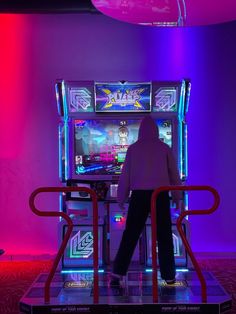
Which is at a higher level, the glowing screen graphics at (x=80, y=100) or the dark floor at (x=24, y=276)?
the glowing screen graphics at (x=80, y=100)

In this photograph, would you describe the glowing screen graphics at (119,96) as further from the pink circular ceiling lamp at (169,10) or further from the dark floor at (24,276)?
the dark floor at (24,276)

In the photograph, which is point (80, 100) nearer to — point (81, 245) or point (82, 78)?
point (82, 78)

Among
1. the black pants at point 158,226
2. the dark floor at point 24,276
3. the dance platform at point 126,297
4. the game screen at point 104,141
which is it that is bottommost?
the dark floor at point 24,276

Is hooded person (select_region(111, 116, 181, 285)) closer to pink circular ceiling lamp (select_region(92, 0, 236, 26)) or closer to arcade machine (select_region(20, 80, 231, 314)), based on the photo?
arcade machine (select_region(20, 80, 231, 314))

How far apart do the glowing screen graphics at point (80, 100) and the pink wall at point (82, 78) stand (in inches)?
53.2

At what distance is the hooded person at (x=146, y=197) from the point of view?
4473mm

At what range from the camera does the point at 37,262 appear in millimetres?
6336

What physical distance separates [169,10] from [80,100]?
135 cm

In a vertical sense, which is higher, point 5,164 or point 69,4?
point 69,4

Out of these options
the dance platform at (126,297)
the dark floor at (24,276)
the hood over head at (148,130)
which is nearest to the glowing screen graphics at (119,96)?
the hood over head at (148,130)

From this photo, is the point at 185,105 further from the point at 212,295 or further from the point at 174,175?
the point at 212,295

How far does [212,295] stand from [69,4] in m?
3.98

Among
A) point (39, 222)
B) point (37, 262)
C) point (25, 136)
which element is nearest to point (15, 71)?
point (25, 136)

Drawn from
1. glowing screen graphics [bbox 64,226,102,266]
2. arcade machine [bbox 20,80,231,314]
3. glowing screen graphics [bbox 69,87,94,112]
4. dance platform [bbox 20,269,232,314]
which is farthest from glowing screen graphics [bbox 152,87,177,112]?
dance platform [bbox 20,269,232,314]
